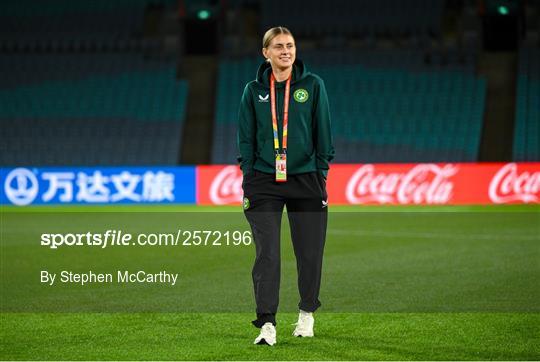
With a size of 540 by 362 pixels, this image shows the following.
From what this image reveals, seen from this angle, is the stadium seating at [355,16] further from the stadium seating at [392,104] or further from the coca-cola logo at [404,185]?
the coca-cola logo at [404,185]

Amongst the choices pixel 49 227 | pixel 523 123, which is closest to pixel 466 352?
pixel 49 227

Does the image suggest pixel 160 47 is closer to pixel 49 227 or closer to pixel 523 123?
pixel 523 123

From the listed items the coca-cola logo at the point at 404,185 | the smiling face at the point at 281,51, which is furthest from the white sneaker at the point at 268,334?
the coca-cola logo at the point at 404,185

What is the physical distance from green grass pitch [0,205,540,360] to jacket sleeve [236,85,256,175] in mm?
1233

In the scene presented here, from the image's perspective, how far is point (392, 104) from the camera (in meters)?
32.6

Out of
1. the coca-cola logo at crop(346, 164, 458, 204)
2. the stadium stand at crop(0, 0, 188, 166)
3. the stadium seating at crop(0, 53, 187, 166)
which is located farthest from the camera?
the stadium stand at crop(0, 0, 188, 166)

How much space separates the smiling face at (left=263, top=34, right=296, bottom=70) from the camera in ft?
21.7

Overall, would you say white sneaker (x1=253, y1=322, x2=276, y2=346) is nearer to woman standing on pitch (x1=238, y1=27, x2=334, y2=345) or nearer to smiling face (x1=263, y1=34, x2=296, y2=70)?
woman standing on pitch (x1=238, y1=27, x2=334, y2=345)

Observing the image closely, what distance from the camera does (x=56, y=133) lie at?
3262 centimetres

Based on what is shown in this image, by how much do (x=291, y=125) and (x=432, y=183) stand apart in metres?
17.6

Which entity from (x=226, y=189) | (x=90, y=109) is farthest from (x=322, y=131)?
(x=90, y=109)

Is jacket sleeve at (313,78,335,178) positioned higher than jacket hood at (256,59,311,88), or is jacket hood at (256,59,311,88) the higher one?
jacket hood at (256,59,311,88)

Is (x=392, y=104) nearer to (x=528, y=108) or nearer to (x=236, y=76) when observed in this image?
(x=528, y=108)

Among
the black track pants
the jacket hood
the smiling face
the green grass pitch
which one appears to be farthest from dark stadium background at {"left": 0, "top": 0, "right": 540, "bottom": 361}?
the smiling face
